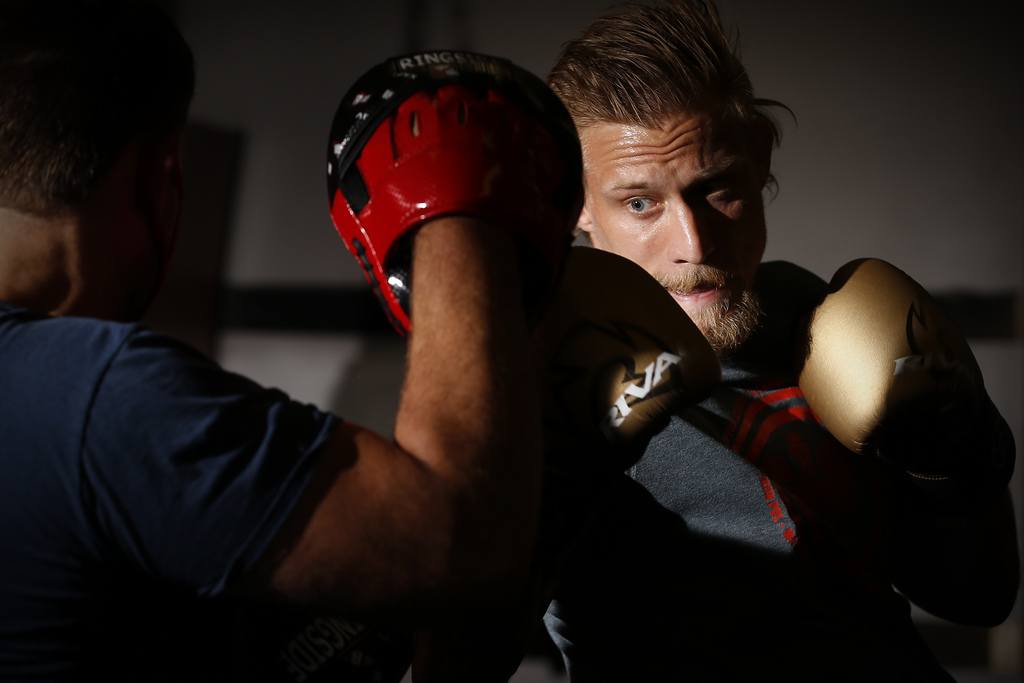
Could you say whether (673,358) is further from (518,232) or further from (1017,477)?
(1017,477)

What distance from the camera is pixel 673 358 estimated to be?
75 centimetres

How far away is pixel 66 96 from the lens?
615mm

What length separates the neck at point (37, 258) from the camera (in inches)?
24.5

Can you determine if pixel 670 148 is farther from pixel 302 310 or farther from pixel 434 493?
pixel 302 310

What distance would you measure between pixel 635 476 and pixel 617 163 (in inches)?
15.8

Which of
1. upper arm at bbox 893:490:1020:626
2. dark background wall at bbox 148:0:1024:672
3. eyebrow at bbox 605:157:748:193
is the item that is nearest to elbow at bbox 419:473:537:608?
eyebrow at bbox 605:157:748:193

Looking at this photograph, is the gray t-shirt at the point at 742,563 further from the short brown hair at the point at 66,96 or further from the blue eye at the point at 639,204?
the short brown hair at the point at 66,96

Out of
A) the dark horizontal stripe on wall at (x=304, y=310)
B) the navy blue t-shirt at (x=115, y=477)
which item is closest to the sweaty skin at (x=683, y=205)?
the navy blue t-shirt at (x=115, y=477)

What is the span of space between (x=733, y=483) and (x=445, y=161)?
574 millimetres

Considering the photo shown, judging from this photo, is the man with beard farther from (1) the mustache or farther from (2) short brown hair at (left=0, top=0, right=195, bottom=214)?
(2) short brown hair at (left=0, top=0, right=195, bottom=214)

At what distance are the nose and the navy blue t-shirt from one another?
587 mm

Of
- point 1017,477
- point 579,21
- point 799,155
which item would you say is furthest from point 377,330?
point 1017,477

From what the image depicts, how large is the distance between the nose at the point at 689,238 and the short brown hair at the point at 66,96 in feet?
2.02

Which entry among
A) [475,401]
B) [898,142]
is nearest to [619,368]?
[475,401]
